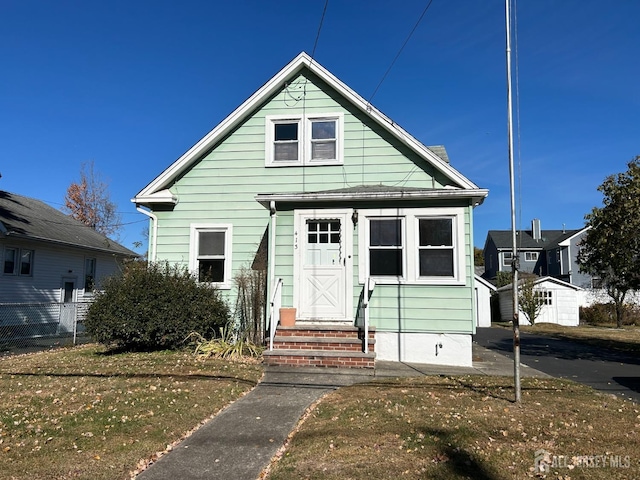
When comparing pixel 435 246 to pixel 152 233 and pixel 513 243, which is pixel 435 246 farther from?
pixel 152 233

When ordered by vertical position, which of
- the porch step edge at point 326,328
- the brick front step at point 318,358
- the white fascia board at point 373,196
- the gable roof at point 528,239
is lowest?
the brick front step at point 318,358

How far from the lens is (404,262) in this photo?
9688mm

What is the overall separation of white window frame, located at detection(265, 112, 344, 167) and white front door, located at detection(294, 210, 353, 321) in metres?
2.27

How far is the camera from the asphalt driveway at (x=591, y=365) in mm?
7938

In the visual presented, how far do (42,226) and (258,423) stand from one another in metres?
18.3

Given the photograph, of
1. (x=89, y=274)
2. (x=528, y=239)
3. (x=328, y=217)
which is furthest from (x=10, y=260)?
(x=528, y=239)

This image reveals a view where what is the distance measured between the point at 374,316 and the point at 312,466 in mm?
5735

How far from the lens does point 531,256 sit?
1694 inches

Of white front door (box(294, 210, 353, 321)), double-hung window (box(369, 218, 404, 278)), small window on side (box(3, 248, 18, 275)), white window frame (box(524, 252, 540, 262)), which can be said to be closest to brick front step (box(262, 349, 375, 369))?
white front door (box(294, 210, 353, 321))

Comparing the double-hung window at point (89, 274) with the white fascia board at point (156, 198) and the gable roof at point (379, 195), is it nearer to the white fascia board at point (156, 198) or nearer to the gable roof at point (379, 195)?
the white fascia board at point (156, 198)

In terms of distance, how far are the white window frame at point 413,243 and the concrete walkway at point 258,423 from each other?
181cm

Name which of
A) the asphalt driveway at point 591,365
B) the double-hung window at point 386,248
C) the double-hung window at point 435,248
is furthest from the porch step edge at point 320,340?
the asphalt driveway at point 591,365

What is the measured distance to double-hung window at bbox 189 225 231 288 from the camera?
1169 cm

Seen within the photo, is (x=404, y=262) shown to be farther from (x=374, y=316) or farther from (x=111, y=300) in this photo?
(x=111, y=300)
